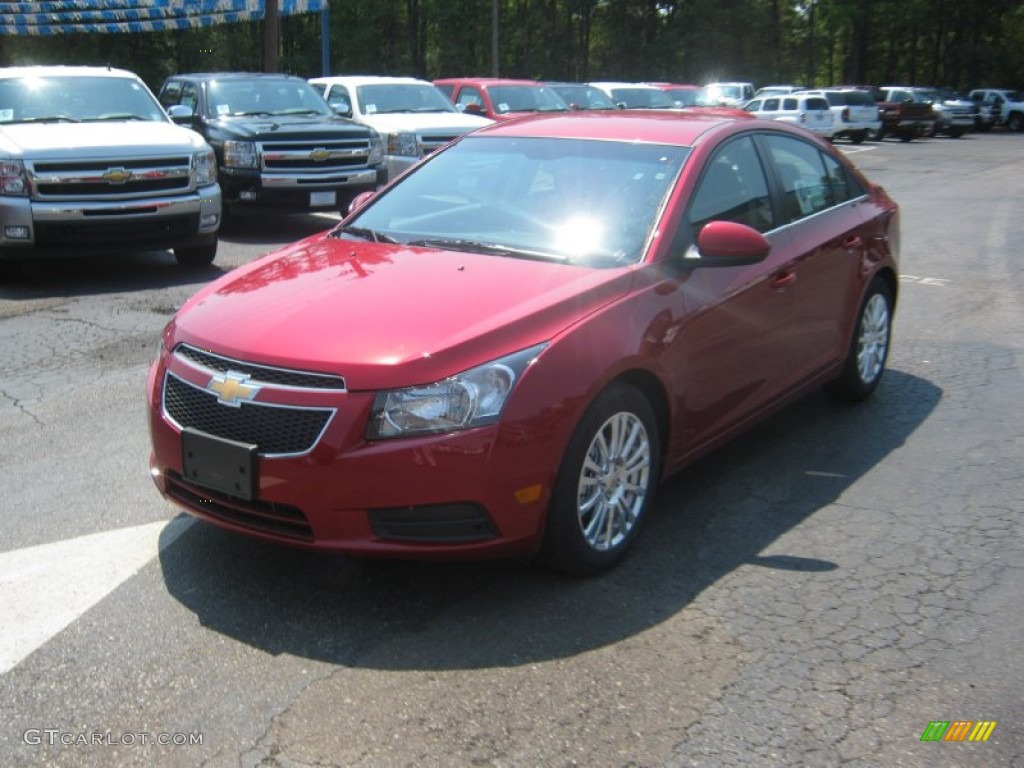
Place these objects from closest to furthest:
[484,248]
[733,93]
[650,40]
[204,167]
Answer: [484,248]
[204,167]
[733,93]
[650,40]

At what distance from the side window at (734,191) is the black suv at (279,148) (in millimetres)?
8286

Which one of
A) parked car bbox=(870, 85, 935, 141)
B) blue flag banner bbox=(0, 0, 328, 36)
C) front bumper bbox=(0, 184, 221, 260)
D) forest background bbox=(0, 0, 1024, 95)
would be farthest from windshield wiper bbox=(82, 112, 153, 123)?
forest background bbox=(0, 0, 1024, 95)

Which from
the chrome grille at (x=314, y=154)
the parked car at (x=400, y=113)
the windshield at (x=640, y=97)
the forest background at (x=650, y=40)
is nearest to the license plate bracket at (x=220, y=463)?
the chrome grille at (x=314, y=154)

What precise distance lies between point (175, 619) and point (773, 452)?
122 inches

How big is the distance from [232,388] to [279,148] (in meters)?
9.46

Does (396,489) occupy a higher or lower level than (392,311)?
lower

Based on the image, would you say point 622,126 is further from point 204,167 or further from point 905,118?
point 905,118

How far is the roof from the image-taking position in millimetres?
4977

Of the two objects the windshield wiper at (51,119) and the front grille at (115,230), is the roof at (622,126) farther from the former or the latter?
the windshield wiper at (51,119)

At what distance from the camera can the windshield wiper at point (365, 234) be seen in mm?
4891

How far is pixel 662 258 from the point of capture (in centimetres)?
438

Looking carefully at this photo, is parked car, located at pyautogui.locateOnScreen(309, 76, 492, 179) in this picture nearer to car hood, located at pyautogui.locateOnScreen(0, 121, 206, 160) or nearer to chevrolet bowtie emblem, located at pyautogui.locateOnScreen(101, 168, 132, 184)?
car hood, located at pyautogui.locateOnScreen(0, 121, 206, 160)

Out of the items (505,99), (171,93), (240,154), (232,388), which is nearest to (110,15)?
(505,99)

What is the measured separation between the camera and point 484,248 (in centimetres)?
455
